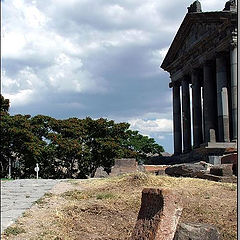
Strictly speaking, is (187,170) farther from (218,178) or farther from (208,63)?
(208,63)

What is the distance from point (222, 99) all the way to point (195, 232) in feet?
80.6

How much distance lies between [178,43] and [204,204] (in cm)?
2804

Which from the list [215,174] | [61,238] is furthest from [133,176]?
[61,238]

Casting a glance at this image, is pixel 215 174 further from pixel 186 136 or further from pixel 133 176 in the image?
pixel 186 136

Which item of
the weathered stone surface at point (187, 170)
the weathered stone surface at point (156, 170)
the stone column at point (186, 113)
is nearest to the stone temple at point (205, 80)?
the stone column at point (186, 113)

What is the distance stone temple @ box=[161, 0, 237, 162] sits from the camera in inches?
1053

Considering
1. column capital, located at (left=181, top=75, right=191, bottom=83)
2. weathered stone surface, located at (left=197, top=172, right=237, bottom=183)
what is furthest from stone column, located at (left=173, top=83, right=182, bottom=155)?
weathered stone surface, located at (left=197, top=172, right=237, bottom=183)

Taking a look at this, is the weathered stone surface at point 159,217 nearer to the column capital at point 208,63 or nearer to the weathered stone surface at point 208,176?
the weathered stone surface at point 208,176

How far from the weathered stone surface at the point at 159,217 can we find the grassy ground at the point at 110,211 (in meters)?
1.54

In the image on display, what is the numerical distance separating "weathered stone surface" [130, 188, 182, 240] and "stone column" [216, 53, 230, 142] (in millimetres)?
23724

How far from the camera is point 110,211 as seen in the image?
8367mm

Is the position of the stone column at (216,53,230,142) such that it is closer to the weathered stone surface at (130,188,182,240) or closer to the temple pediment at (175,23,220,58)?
the temple pediment at (175,23,220,58)

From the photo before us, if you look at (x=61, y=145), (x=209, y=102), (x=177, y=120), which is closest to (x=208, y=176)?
(x=209, y=102)

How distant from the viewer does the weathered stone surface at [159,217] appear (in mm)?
5039
